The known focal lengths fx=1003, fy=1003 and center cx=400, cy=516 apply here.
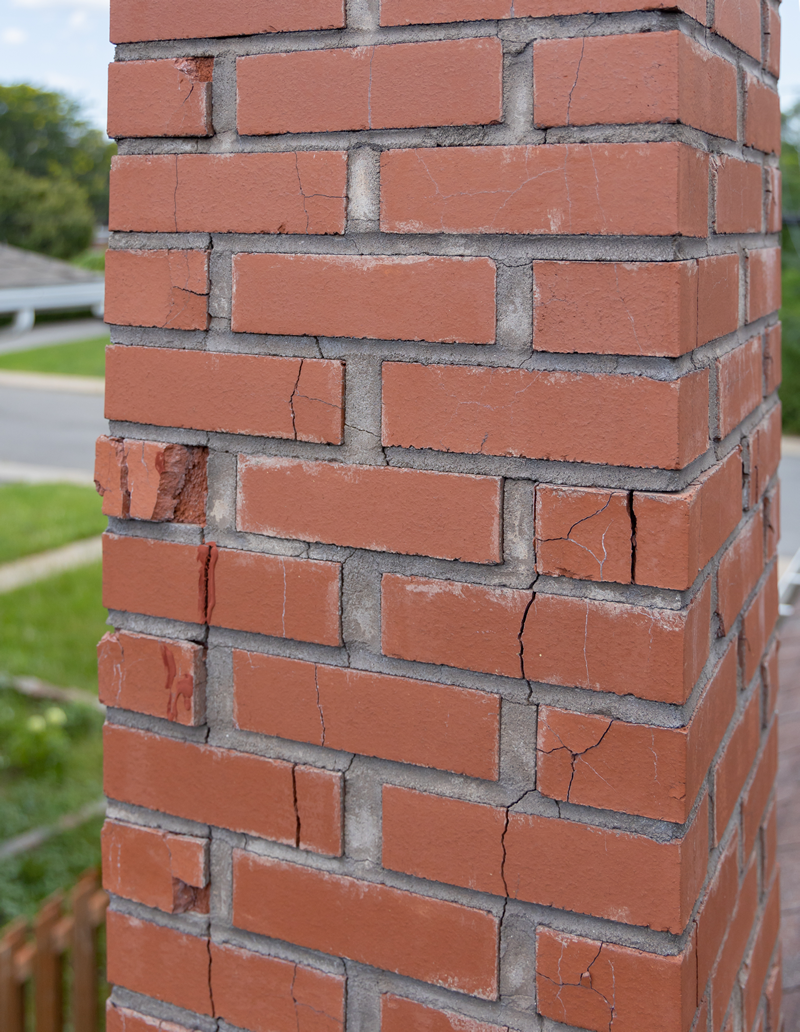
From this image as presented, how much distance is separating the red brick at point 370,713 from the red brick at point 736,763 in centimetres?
26

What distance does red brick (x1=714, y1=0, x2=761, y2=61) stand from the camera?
0.92 metres

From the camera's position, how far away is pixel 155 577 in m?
1.07

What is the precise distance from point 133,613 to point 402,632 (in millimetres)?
323

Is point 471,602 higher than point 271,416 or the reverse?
the reverse

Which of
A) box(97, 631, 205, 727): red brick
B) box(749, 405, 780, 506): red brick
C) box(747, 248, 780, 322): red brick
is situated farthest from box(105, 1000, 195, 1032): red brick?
box(747, 248, 780, 322): red brick

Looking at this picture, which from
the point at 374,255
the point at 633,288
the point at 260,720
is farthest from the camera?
the point at 260,720

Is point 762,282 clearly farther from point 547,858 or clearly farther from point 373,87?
point 547,858

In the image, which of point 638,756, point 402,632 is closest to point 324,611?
point 402,632

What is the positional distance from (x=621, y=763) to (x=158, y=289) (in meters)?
0.65

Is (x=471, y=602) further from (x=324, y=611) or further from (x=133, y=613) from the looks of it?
(x=133, y=613)

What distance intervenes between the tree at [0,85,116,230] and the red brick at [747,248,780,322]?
1257 cm

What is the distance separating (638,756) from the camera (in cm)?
87

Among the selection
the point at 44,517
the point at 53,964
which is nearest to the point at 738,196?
the point at 53,964

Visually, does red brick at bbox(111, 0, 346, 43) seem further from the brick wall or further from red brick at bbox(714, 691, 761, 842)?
red brick at bbox(714, 691, 761, 842)
